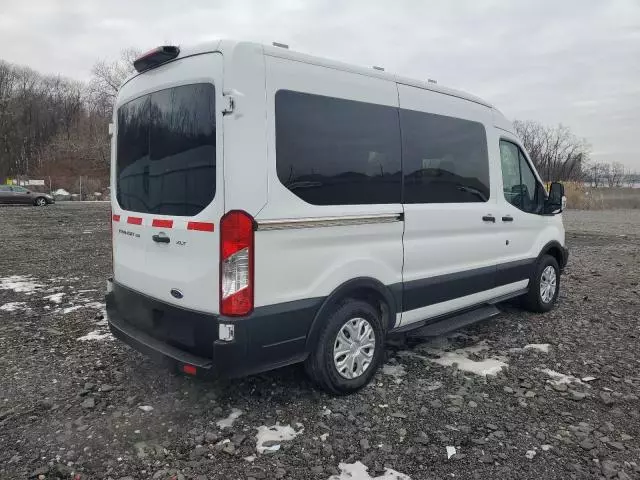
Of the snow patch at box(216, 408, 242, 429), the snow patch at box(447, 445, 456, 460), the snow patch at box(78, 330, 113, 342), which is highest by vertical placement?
the snow patch at box(78, 330, 113, 342)

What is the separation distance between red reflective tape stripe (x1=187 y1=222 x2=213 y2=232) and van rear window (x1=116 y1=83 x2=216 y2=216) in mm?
73

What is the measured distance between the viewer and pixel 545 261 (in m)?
5.91

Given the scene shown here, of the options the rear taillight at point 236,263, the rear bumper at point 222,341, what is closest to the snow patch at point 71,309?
the rear bumper at point 222,341

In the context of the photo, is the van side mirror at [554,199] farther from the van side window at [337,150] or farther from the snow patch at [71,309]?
the snow patch at [71,309]

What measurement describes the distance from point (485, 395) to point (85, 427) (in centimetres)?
285

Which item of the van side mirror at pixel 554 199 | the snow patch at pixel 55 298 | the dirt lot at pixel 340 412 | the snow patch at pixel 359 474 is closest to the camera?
the snow patch at pixel 359 474

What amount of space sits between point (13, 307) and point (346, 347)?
4586 mm

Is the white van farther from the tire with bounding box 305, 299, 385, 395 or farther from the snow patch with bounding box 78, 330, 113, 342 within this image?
the snow patch with bounding box 78, 330, 113, 342

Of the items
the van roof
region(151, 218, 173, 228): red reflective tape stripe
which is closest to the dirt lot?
region(151, 218, 173, 228): red reflective tape stripe

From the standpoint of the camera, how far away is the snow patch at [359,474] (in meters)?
2.70

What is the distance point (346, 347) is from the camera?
3637mm

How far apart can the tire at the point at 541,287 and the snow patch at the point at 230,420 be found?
3887 millimetres

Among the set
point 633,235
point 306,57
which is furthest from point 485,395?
point 633,235

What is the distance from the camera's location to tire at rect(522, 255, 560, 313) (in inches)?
227
